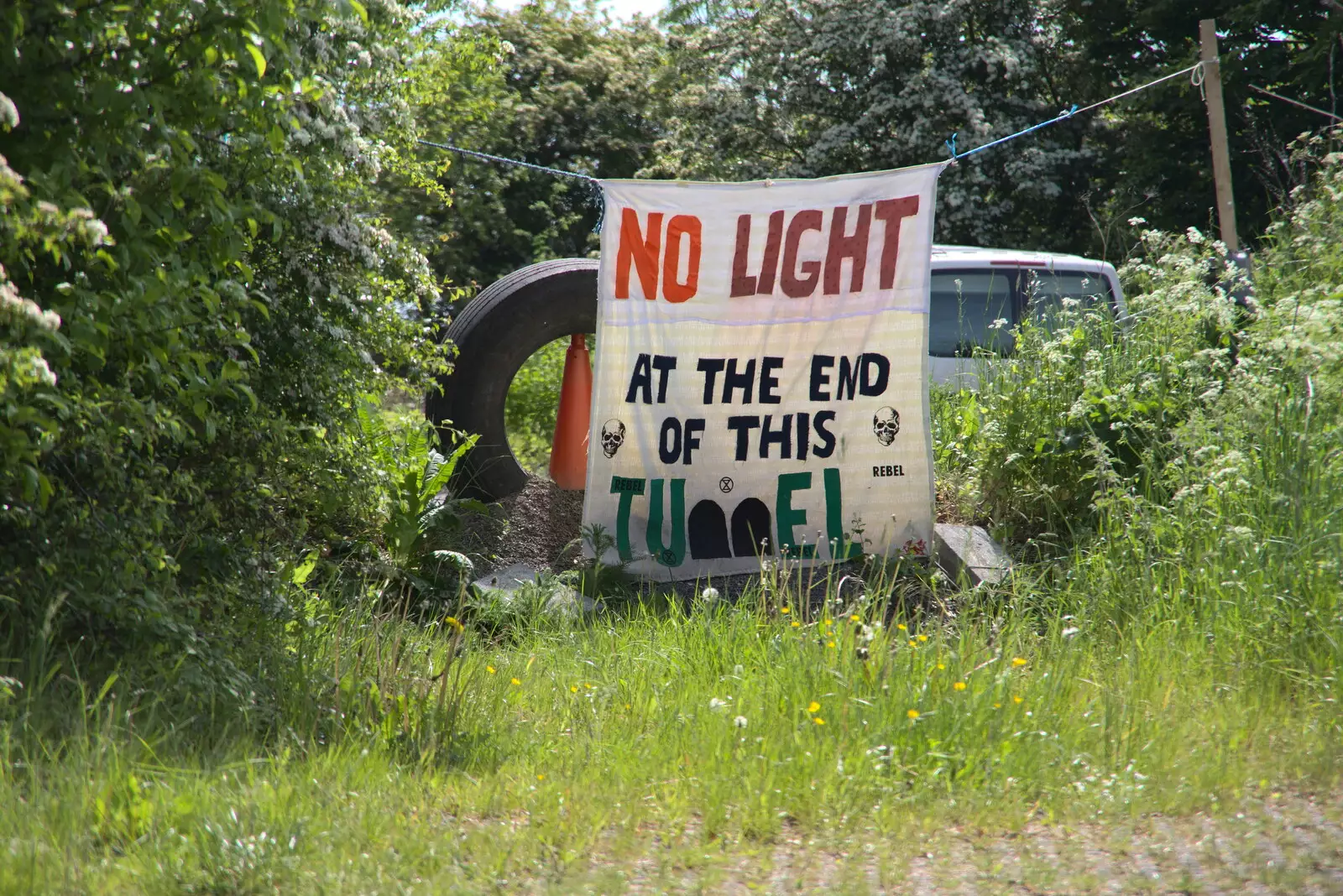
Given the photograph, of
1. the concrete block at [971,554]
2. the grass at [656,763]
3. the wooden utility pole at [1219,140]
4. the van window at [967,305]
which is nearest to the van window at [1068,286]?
the van window at [967,305]

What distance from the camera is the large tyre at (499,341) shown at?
7.49 m

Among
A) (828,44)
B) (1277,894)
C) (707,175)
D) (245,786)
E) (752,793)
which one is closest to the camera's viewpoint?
(1277,894)

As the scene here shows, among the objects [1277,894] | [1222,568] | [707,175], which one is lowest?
[1277,894]

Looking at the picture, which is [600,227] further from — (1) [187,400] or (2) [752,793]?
(2) [752,793]

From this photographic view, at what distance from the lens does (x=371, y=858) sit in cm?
290

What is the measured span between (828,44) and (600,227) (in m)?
12.0

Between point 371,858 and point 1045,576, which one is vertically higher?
point 1045,576

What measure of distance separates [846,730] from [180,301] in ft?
7.72

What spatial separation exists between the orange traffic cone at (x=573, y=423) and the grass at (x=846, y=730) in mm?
1960

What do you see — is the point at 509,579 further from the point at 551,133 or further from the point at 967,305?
the point at 551,133

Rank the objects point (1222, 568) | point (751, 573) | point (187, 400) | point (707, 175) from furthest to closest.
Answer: point (707, 175), point (751, 573), point (1222, 568), point (187, 400)

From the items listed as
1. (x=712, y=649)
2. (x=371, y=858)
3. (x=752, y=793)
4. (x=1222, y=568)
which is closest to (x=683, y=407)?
(x=712, y=649)

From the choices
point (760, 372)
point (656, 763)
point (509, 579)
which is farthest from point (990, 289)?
point (656, 763)

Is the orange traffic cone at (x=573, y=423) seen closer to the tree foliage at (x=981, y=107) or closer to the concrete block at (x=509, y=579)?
the concrete block at (x=509, y=579)
